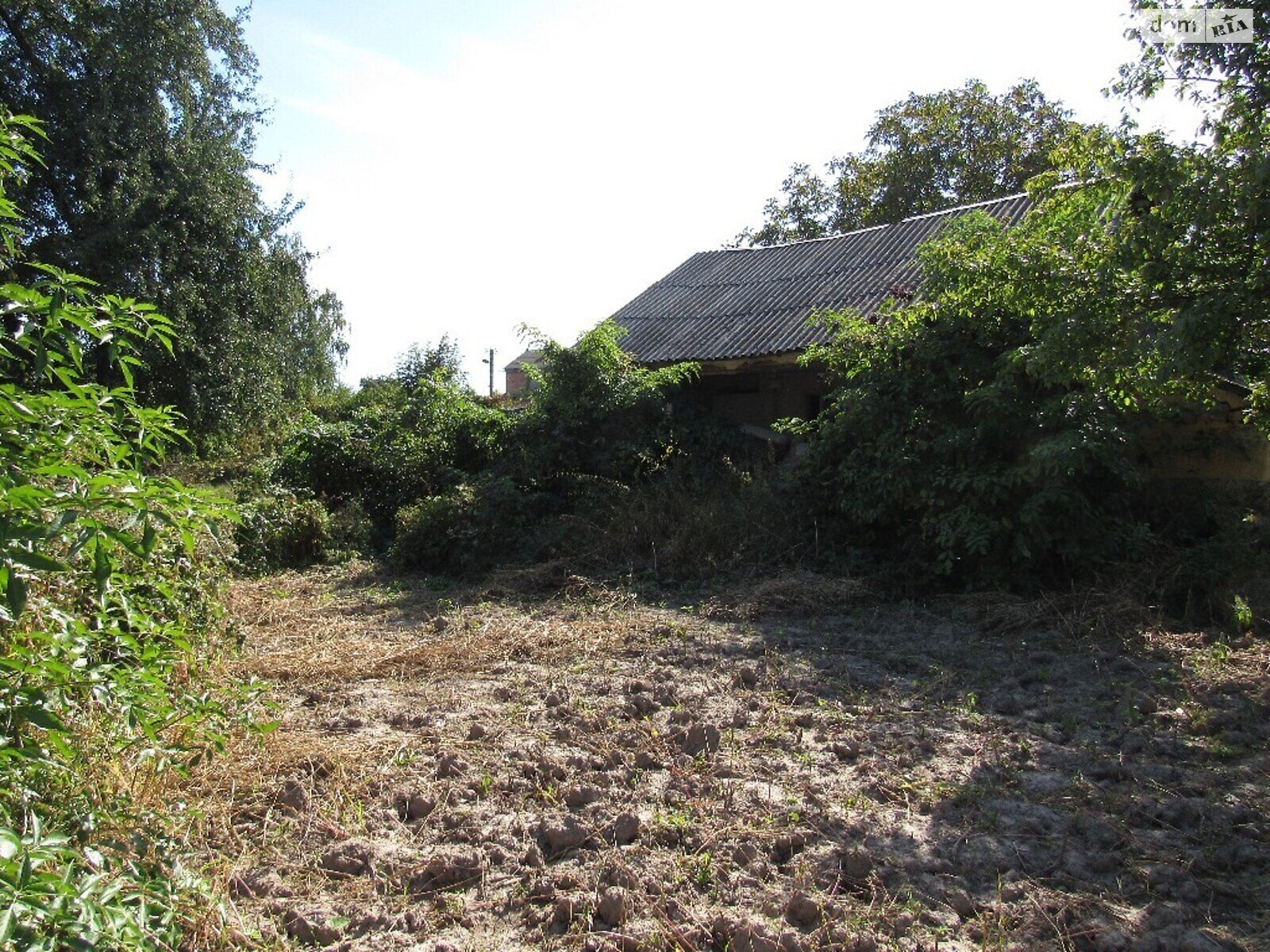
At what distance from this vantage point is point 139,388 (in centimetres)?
1486

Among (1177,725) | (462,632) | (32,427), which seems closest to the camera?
(32,427)

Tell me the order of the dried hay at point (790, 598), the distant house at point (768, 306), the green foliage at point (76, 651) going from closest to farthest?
the green foliage at point (76, 651) < the dried hay at point (790, 598) < the distant house at point (768, 306)

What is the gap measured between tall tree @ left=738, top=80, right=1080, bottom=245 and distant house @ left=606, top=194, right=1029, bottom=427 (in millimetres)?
11448

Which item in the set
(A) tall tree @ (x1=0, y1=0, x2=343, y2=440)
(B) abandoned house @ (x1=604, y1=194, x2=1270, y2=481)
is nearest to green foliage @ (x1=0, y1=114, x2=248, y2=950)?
(B) abandoned house @ (x1=604, y1=194, x2=1270, y2=481)

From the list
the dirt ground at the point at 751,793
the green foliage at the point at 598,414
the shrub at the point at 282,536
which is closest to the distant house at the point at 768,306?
the green foliage at the point at 598,414

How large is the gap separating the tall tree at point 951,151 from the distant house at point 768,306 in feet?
37.6

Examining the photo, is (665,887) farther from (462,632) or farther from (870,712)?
(462,632)

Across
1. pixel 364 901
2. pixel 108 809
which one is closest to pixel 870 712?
pixel 364 901

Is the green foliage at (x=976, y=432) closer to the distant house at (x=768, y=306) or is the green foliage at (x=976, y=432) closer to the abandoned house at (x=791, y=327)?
the abandoned house at (x=791, y=327)

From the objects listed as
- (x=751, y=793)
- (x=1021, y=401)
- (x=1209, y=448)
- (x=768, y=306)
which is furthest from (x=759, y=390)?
(x=751, y=793)

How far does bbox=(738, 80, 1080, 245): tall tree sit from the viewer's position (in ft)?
82.7

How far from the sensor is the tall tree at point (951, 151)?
82.7ft

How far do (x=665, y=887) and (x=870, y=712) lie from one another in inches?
88.3

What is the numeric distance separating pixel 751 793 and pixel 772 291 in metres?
11.3
